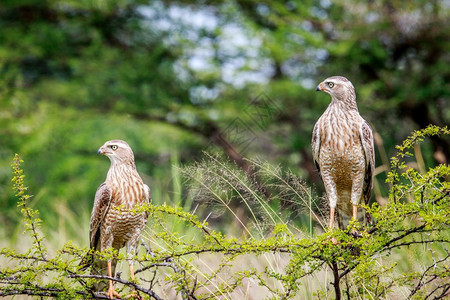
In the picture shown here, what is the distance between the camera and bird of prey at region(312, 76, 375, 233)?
4301 millimetres

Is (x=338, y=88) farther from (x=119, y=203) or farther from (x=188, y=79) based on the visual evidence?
(x=188, y=79)

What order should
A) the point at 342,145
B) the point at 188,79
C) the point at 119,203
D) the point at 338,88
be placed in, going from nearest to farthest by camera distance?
1. the point at 342,145
2. the point at 338,88
3. the point at 119,203
4. the point at 188,79

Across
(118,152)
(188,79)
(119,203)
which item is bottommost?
(119,203)

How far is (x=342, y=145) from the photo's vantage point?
14.1 feet

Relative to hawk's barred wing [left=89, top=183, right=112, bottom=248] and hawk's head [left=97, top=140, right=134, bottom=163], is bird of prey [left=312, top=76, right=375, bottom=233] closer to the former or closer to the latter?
hawk's head [left=97, top=140, right=134, bottom=163]

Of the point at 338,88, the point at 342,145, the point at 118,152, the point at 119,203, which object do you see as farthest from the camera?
the point at 118,152

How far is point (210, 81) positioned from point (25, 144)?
3.59 meters

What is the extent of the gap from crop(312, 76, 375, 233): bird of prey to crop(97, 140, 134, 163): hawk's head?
138cm

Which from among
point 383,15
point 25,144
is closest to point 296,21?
point 383,15

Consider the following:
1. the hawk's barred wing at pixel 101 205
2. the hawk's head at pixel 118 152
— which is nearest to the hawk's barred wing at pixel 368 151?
Result: the hawk's head at pixel 118 152

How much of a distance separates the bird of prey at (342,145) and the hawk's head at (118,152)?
4.54ft

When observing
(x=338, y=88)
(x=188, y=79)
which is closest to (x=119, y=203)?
(x=338, y=88)

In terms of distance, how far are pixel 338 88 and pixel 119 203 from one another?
5.73 feet

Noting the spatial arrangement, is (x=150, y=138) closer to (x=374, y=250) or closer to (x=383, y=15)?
(x=383, y=15)
